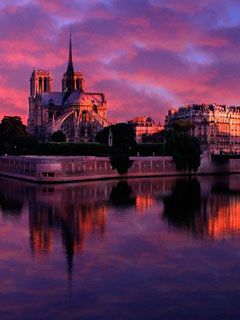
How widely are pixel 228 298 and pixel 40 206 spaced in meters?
21.9

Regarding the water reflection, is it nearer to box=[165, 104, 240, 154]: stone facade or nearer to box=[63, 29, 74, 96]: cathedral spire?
box=[165, 104, 240, 154]: stone facade

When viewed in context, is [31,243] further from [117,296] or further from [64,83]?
[64,83]

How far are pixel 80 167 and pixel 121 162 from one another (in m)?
6.50

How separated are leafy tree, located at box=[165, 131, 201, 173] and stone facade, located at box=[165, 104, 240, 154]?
4554 cm

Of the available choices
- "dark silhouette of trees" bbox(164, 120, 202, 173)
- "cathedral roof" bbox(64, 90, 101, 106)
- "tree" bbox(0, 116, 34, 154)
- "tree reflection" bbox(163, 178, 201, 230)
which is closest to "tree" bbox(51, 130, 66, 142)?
"cathedral roof" bbox(64, 90, 101, 106)

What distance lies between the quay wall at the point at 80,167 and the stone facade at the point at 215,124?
4165 cm

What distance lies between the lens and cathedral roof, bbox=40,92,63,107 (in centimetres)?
13012

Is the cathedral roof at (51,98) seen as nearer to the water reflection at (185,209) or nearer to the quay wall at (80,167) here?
the quay wall at (80,167)

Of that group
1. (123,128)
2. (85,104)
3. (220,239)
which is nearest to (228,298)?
(220,239)

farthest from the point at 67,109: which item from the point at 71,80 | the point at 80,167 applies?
the point at 80,167

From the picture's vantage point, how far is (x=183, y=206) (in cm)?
3691

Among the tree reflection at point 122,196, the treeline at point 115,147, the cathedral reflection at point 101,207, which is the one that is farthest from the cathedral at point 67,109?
the tree reflection at point 122,196

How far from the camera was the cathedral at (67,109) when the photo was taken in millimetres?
116500

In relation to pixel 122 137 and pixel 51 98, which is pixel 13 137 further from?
pixel 51 98
